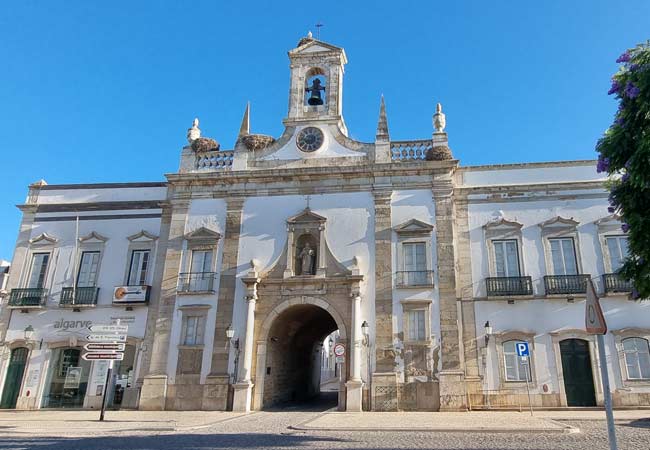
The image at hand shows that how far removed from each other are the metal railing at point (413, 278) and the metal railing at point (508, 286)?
2149 mm

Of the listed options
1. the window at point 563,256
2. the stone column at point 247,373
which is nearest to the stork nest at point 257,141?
the stone column at point 247,373

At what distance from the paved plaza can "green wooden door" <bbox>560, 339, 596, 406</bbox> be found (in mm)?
1140

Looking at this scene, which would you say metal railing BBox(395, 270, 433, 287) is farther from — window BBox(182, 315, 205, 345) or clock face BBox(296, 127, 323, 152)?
window BBox(182, 315, 205, 345)

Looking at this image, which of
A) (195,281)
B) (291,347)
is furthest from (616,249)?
(195,281)

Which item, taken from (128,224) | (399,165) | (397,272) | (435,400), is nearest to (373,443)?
(435,400)

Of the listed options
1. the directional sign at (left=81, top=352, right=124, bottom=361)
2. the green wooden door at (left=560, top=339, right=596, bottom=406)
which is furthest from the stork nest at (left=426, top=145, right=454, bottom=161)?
the directional sign at (left=81, top=352, right=124, bottom=361)

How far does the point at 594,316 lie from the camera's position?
546 cm

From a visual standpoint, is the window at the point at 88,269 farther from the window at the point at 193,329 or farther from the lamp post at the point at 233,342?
the lamp post at the point at 233,342

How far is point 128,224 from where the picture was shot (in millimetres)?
20000

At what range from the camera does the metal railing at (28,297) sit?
1919 centimetres

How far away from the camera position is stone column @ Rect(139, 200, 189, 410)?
56.7ft

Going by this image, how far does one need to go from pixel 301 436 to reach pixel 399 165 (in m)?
10.9

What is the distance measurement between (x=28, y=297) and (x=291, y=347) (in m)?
10.7

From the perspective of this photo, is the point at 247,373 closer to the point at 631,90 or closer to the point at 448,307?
the point at 448,307
